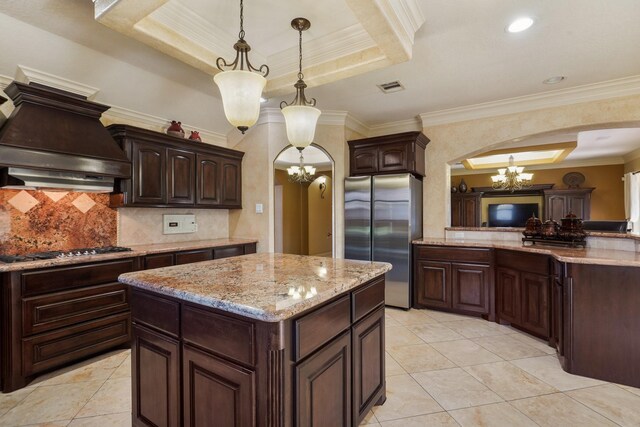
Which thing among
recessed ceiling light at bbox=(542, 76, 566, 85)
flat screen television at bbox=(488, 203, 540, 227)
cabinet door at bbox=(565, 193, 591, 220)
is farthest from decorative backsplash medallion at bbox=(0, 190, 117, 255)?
cabinet door at bbox=(565, 193, 591, 220)

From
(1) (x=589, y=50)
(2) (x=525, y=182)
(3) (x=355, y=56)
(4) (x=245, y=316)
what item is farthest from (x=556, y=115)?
(2) (x=525, y=182)

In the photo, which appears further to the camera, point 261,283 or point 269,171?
point 269,171

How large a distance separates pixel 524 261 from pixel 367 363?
2243 mm

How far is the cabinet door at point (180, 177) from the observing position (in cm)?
351

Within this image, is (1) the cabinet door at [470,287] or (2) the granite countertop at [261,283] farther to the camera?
(1) the cabinet door at [470,287]

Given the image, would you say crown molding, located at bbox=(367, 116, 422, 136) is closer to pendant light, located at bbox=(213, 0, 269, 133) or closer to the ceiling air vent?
the ceiling air vent

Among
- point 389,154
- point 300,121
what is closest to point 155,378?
point 300,121

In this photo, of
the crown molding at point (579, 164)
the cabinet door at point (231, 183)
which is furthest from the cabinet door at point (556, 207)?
the cabinet door at point (231, 183)

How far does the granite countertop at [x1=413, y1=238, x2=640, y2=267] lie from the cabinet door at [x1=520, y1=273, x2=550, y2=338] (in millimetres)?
279

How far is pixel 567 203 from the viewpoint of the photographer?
23.6 ft

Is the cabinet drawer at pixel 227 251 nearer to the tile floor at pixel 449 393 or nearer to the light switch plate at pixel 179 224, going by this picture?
the light switch plate at pixel 179 224

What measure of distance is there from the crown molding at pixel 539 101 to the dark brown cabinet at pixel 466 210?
4648 millimetres

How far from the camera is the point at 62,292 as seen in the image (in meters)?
2.41

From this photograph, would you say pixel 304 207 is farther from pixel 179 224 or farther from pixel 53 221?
→ pixel 53 221
